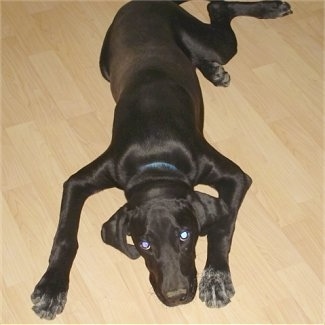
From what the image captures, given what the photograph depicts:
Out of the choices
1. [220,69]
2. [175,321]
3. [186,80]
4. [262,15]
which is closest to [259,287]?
[175,321]

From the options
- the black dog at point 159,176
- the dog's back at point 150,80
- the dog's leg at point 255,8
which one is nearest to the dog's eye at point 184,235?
the black dog at point 159,176

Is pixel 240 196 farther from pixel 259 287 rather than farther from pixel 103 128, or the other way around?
pixel 103 128

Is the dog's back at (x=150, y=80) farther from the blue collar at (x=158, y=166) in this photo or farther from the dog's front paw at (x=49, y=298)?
the dog's front paw at (x=49, y=298)

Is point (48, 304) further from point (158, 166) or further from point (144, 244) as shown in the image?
point (158, 166)

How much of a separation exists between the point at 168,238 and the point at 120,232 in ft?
1.13

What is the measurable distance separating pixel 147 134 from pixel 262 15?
5.86ft

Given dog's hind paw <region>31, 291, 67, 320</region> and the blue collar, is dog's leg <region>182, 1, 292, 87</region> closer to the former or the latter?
the blue collar

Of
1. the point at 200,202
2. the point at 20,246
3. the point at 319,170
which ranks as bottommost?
the point at 20,246

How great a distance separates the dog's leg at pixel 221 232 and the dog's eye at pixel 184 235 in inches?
12.9

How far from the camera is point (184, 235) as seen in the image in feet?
9.93

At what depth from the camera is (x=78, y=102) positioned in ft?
14.2

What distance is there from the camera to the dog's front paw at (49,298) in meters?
3.28

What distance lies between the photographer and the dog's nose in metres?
2.96

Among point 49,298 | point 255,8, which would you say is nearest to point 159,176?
point 49,298
